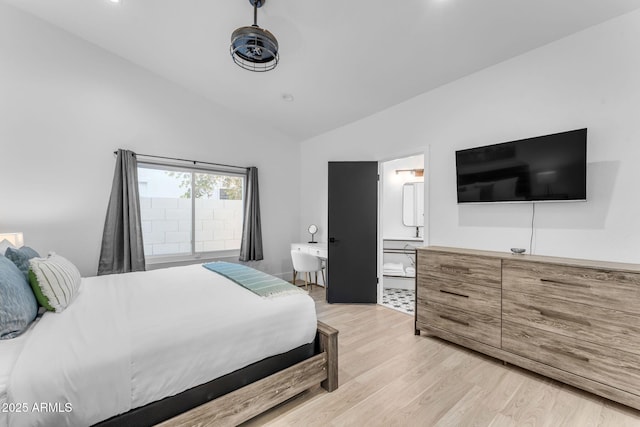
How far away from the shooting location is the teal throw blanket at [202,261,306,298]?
1.93 m

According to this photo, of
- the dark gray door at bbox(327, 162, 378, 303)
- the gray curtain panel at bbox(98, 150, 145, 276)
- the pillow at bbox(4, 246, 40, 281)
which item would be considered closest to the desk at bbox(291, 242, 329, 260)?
the dark gray door at bbox(327, 162, 378, 303)

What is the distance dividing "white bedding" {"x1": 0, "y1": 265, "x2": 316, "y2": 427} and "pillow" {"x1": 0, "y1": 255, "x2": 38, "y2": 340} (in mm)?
69

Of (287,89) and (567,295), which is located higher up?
(287,89)

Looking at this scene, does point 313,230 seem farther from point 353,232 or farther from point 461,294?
point 461,294

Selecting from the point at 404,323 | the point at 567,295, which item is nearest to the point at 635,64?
the point at 567,295

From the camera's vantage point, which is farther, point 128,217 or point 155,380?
point 128,217

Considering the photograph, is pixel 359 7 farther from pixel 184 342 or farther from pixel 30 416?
pixel 30 416

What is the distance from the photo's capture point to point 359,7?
2174 millimetres

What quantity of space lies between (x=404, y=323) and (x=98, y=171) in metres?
4.10

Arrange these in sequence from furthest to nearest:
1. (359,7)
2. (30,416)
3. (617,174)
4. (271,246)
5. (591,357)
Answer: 1. (271,246)
2. (359,7)
3. (617,174)
4. (591,357)
5. (30,416)

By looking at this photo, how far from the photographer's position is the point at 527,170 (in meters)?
2.28

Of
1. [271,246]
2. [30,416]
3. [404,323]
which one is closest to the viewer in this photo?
→ [30,416]

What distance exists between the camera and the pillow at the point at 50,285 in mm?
1586

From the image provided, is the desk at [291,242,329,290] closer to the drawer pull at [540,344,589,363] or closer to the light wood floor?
the light wood floor
